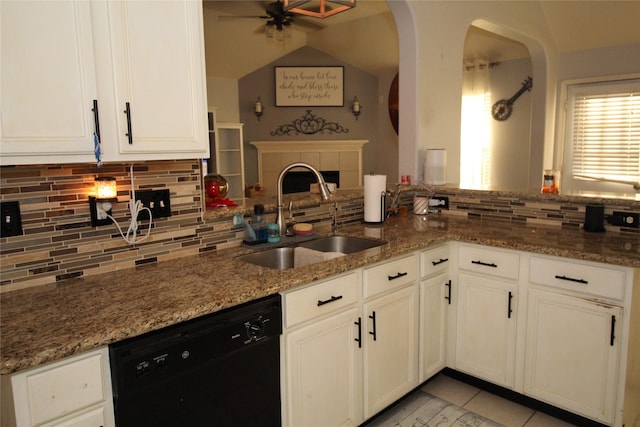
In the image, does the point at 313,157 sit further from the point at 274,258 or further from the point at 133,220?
the point at 133,220

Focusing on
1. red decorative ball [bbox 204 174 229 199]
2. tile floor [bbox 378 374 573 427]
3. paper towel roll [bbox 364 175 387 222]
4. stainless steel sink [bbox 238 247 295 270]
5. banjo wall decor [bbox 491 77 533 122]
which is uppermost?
banjo wall decor [bbox 491 77 533 122]

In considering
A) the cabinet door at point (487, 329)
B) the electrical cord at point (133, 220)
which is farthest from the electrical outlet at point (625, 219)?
the electrical cord at point (133, 220)

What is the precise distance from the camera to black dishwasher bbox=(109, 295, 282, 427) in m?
1.29

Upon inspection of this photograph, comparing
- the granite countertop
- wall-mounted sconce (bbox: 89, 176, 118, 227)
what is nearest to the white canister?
the granite countertop

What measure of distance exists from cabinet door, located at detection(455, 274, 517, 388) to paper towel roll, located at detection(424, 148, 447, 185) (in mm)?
940

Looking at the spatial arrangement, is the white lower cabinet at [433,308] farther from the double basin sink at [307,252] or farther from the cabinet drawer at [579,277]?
the cabinet drawer at [579,277]

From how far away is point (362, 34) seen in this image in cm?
650

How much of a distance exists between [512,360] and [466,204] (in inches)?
43.2

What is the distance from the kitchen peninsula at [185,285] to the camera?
123 centimetres

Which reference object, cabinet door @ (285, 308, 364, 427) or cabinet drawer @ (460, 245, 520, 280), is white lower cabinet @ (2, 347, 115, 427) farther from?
cabinet drawer @ (460, 245, 520, 280)

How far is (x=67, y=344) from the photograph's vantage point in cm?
117

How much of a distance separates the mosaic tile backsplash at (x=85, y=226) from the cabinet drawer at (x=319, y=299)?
2.03 ft

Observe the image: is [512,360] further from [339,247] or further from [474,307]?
[339,247]

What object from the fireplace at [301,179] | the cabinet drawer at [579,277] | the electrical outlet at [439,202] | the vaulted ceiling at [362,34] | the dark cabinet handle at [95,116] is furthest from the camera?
the fireplace at [301,179]
